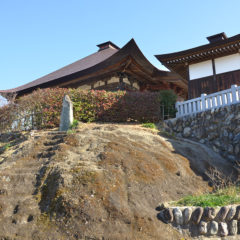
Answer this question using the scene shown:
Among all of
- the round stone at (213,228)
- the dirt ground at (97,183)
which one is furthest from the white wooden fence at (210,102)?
the round stone at (213,228)

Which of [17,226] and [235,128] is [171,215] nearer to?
[17,226]

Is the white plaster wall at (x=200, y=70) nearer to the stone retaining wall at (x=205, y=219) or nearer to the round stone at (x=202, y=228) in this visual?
the stone retaining wall at (x=205, y=219)

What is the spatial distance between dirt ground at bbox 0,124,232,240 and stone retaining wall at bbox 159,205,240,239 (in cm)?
22

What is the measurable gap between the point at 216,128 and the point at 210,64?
465 cm

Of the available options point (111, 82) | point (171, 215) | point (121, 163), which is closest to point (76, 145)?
point (121, 163)

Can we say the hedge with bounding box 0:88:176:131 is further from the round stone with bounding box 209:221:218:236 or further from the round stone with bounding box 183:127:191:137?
the round stone with bounding box 209:221:218:236

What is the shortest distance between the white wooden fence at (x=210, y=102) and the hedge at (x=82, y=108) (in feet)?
4.04

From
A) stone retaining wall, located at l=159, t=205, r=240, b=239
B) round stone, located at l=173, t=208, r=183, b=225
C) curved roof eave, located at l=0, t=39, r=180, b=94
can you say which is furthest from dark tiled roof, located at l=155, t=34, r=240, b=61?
round stone, located at l=173, t=208, r=183, b=225

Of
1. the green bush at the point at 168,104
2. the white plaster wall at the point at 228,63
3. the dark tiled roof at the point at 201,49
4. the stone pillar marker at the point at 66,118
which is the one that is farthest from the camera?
the green bush at the point at 168,104

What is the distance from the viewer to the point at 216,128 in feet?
33.5

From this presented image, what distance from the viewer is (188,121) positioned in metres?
11.4

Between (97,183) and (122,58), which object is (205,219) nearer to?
(97,183)

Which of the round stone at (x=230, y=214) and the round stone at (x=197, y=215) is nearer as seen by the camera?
the round stone at (x=197, y=215)

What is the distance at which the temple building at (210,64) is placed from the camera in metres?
12.3
